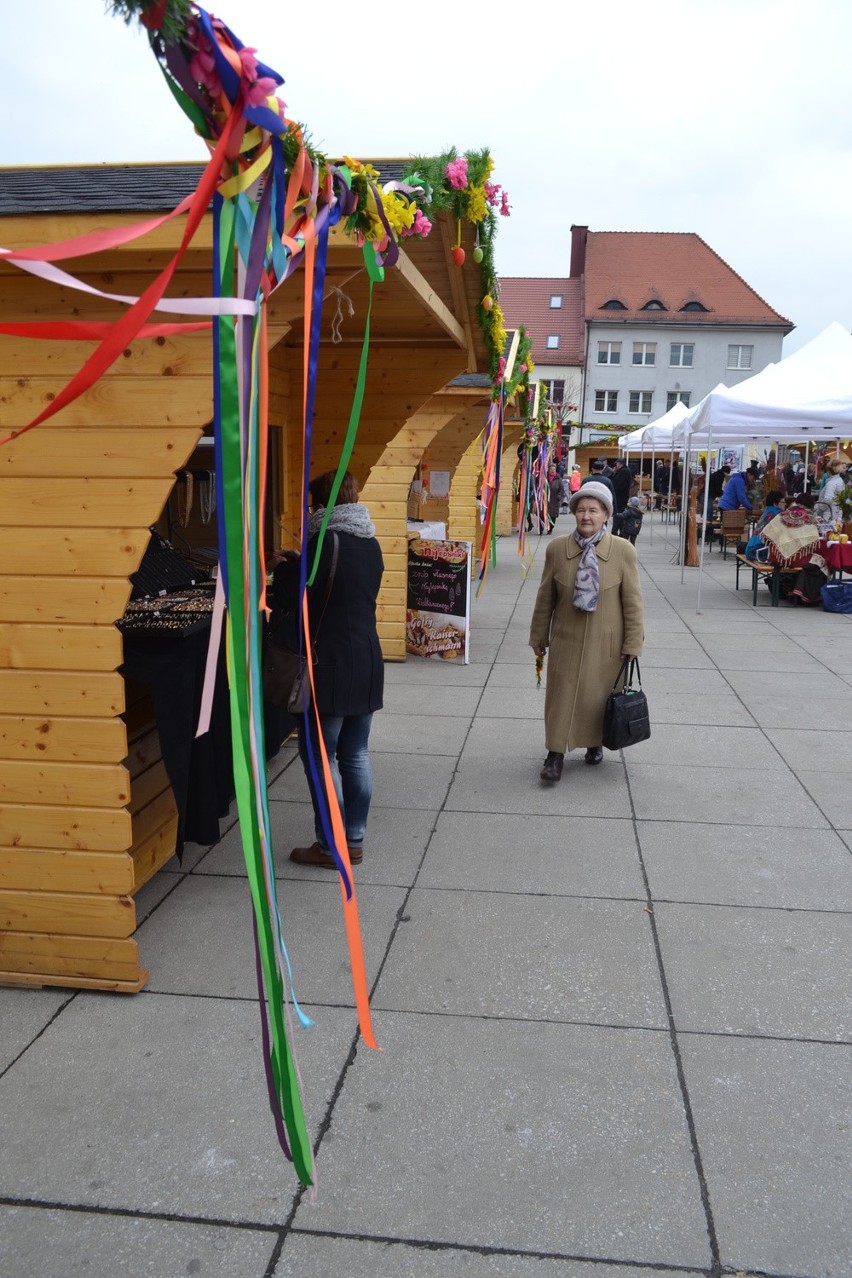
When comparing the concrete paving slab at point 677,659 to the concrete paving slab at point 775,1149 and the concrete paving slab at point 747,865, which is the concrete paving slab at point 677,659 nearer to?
the concrete paving slab at point 747,865

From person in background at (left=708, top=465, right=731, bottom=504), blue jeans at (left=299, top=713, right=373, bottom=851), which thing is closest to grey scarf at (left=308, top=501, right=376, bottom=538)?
blue jeans at (left=299, top=713, right=373, bottom=851)

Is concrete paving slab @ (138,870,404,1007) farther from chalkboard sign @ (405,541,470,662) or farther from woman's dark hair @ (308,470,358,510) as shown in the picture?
chalkboard sign @ (405,541,470,662)

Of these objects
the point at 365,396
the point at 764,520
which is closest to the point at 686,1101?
the point at 365,396

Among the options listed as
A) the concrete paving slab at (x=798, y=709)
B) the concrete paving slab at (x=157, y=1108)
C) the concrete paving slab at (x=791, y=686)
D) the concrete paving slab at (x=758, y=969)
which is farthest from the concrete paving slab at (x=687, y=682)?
the concrete paving slab at (x=157, y=1108)

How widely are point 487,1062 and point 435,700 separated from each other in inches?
193

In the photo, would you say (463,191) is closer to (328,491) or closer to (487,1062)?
(328,491)

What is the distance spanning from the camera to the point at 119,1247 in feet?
8.02

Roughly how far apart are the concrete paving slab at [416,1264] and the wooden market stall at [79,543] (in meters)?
1.41

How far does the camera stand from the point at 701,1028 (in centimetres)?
338

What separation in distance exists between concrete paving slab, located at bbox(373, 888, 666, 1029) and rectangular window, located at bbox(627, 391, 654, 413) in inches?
2143

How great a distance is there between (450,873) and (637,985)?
46.9 inches

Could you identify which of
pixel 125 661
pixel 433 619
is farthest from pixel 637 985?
pixel 433 619

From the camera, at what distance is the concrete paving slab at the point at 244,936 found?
365 cm

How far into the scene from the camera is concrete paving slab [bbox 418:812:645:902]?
4496 millimetres
